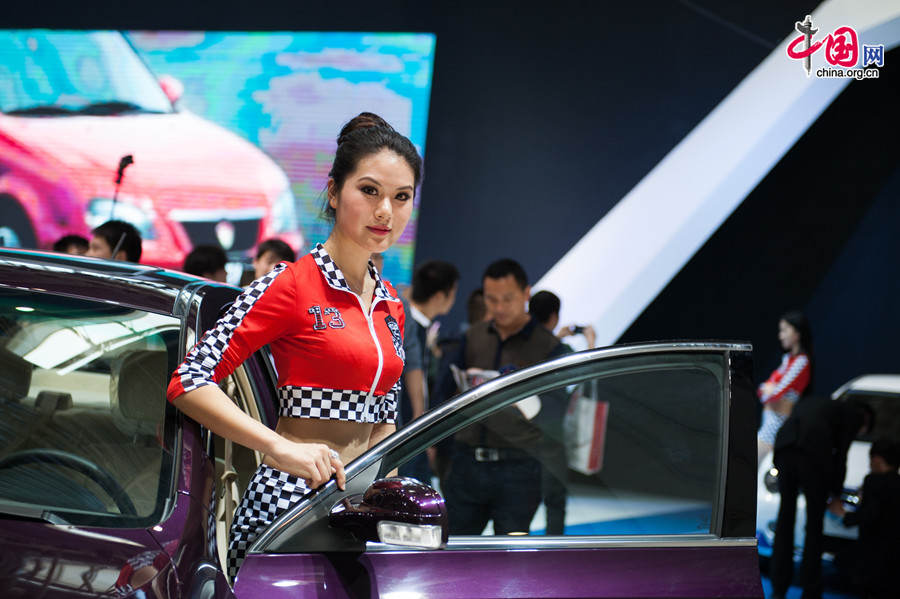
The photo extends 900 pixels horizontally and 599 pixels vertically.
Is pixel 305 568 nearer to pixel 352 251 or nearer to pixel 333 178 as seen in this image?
pixel 352 251

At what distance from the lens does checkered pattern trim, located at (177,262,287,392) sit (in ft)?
5.03

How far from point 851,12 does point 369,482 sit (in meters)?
6.20

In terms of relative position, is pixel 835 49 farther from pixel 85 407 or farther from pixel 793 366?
pixel 85 407

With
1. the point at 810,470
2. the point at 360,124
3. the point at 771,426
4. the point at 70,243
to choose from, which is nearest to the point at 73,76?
the point at 70,243

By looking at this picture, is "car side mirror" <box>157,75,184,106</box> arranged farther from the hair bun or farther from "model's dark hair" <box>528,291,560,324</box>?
the hair bun

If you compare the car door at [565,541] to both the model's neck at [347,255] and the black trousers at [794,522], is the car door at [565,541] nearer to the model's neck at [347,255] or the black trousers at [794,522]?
the model's neck at [347,255]

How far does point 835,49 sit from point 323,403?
20.4ft

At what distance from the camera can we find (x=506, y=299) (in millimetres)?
3889

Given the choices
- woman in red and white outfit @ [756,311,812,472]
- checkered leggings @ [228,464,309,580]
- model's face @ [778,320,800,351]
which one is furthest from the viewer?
model's face @ [778,320,800,351]

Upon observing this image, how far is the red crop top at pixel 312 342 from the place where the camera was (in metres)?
1.62

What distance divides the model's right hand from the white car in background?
145 inches

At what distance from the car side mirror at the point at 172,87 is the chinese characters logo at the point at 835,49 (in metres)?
4.72

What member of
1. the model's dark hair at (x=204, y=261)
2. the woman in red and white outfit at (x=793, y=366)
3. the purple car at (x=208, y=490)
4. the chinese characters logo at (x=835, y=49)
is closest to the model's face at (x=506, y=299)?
the model's dark hair at (x=204, y=261)

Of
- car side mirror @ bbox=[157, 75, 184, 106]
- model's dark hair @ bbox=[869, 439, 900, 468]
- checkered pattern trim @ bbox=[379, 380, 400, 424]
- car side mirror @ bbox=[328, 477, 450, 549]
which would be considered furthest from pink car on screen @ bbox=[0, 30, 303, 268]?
car side mirror @ bbox=[328, 477, 450, 549]
